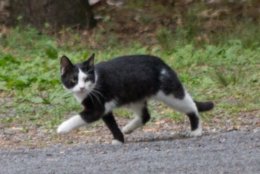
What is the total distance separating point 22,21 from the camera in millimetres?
21844

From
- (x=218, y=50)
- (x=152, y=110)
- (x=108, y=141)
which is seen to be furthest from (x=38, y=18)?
(x=108, y=141)

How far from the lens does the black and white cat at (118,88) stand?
1053 centimetres

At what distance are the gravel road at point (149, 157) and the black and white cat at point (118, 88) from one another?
0.97ft

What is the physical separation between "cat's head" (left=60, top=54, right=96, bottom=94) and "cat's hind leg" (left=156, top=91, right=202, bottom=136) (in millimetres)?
825

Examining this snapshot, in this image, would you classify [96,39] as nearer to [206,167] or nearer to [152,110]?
[152,110]

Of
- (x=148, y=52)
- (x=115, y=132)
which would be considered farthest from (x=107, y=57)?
(x=115, y=132)

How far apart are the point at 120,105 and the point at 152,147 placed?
0.79m

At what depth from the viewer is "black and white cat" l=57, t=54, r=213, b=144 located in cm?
1053

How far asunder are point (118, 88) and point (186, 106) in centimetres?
85

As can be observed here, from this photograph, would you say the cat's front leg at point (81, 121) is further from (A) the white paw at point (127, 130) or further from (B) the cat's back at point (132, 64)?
(A) the white paw at point (127, 130)

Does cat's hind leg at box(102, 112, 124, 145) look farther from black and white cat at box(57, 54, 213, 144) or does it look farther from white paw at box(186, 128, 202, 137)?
white paw at box(186, 128, 202, 137)

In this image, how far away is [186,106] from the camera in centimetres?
1113

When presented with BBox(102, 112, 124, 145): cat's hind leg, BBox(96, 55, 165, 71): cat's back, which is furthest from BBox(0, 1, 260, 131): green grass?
BBox(102, 112, 124, 145): cat's hind leg

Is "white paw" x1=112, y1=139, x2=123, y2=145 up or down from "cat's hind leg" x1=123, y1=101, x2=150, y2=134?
up
